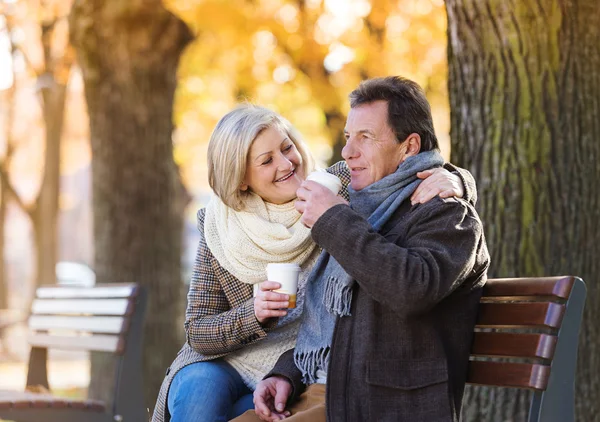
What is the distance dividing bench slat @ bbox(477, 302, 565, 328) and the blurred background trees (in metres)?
1.22

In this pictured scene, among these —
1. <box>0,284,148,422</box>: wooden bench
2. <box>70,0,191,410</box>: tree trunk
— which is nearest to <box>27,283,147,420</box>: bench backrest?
<box>0,284,148,422</box>: wooden bench

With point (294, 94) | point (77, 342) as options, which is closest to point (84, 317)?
point (77, 342)

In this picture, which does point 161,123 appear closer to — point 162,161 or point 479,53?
point 162,161

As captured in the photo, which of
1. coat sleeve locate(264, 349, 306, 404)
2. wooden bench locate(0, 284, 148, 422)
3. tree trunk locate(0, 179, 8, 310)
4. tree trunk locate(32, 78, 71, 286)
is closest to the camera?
coat sleeve locate(264, 349, 306, 404)

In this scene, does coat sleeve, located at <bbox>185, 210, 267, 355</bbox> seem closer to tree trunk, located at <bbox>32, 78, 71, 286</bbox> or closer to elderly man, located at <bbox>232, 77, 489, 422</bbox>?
elderly man, located at <bbox>232, 77, 489, 422</bbox>

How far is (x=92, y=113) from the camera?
804 centimetres

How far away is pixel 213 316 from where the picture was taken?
11.7ft

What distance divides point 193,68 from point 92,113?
23.3ft

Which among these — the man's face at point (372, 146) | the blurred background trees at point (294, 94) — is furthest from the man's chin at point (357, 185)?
the blurred background trees at point (294, 94)

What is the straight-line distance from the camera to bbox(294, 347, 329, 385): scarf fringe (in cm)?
320

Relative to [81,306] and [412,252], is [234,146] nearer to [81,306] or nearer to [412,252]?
[412,252]

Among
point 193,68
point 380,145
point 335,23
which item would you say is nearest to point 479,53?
point 380,145

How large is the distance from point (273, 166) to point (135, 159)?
4.48 metres

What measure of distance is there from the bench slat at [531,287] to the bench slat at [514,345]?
13 centimetres
